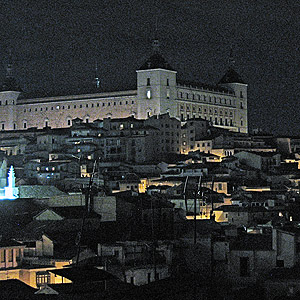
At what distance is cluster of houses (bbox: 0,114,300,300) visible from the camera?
33594mm

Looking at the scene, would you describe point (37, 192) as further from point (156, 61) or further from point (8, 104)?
point (8, 104)

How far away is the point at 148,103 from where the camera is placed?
9919cm

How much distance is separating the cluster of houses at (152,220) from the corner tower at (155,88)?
6684mm

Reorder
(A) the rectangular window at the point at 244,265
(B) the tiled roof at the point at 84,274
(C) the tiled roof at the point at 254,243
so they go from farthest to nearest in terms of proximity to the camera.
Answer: (C) the tiled roof at the point at 254,243
(A) the rectangular window at the point at 244,265
(B) the tiled roof at the point at 84,274

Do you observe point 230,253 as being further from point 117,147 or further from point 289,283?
point 117,147

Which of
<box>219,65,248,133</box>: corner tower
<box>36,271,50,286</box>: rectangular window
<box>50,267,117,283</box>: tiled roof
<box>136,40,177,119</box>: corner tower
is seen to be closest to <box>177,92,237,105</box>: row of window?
<box>219,65,248,133</box>: corner tower

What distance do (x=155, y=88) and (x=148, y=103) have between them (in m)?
1.44

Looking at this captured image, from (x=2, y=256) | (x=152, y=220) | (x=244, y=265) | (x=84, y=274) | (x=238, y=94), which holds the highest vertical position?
(x=238, y=94)

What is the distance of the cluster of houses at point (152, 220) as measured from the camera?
33594 millimetres

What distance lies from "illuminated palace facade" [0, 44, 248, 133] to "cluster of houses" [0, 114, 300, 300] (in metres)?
8.19

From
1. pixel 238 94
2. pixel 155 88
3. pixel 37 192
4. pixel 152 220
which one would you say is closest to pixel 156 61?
pixel 155 88

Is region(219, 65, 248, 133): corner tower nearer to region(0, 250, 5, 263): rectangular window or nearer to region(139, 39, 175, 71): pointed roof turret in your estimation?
region(139, 39, 175, 71): pointed roof turret

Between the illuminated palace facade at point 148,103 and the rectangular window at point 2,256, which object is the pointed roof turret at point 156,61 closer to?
the illuminated palace facade at point 148,103

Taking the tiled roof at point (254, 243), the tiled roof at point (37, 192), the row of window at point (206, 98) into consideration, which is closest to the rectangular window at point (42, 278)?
the tiled roof at point (254, 243)
